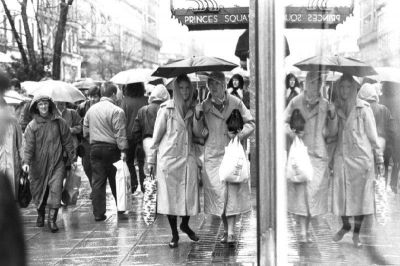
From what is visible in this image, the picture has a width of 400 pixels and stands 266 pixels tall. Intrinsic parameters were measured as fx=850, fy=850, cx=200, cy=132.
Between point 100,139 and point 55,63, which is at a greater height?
point 55,63

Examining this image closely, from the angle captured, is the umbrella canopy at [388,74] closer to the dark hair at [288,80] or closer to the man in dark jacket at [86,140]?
the dark hair at [288,80]

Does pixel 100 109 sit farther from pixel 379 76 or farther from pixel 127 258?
pixel 379 76

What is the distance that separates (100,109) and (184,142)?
2271 millimetres

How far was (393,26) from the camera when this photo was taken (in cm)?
566

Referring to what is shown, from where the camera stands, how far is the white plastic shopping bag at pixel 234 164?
7932 mm

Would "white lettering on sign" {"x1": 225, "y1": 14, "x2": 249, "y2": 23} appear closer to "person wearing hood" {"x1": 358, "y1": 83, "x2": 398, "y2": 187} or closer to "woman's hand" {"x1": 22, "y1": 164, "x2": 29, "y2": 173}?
"woman's hand" {"x1": 22, "y1": 164, "x2": 29, "y2": 173}

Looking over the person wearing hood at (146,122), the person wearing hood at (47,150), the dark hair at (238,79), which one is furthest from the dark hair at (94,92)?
the dark hair at (238,79)

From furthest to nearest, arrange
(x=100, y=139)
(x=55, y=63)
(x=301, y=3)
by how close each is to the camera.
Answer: (x=55, y=63) → (x=100, y=139) → (x=301, y=3)

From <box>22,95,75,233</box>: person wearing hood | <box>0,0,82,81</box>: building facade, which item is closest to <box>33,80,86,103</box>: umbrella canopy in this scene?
<box>22,95,75,233</box>: person wearing hood

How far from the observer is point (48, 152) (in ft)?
31.4

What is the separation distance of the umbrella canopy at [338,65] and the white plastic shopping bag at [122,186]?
4408 mm

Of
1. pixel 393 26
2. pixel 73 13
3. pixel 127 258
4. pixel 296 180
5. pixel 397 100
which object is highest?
pixel 73 13

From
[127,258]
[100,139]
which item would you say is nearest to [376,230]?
[127,258]

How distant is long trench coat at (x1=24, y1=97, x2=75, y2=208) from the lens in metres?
9.55
